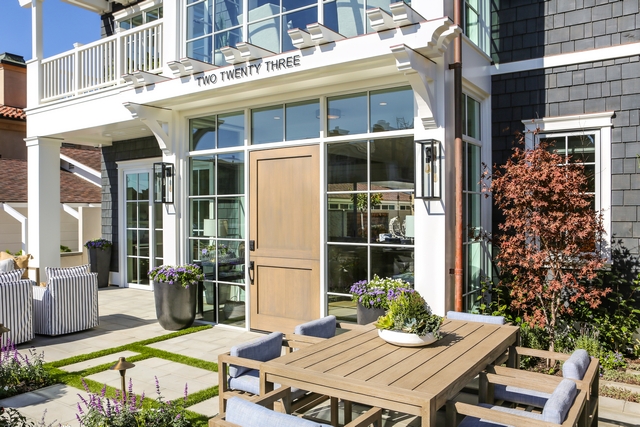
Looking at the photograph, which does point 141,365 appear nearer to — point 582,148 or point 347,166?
point 347,166

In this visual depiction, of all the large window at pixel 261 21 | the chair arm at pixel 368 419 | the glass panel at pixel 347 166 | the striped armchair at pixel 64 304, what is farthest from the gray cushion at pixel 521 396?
Answer: the striped armchair at pixel 64 304

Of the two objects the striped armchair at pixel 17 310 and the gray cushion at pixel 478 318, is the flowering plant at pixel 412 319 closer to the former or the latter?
the gray cushion at pixel 478 318

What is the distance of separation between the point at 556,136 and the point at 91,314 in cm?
604

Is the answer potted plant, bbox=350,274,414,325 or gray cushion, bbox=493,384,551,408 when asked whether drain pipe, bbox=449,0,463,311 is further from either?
gray cushion, bbox=493,384,551,408

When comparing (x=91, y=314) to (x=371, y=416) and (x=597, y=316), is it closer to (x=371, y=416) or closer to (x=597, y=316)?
(x=371, y=416)

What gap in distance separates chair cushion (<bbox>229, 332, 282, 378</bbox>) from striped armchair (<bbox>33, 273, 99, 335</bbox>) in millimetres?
3660

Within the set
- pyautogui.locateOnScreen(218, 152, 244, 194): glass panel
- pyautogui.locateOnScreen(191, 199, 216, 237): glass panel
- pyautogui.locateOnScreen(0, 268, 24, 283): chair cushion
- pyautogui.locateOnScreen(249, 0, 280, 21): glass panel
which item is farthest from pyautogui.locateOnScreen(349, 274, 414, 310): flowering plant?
pyautogui.locateOnScreen(0, 268, 24, 283): chair cushion

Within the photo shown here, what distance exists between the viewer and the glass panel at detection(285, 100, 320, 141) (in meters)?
5.59

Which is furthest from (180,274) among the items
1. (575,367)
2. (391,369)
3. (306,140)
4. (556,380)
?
(575,367)

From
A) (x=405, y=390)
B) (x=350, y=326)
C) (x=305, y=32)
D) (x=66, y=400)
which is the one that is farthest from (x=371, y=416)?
(x=305, y=32)

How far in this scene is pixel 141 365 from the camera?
4.92 metres

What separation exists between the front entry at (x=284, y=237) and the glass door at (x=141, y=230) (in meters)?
3.68

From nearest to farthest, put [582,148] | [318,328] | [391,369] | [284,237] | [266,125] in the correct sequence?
[391,369] → [318,328] → [582,148] → [284,237] → [266,125]

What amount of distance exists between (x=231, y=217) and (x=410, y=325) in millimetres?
3792
